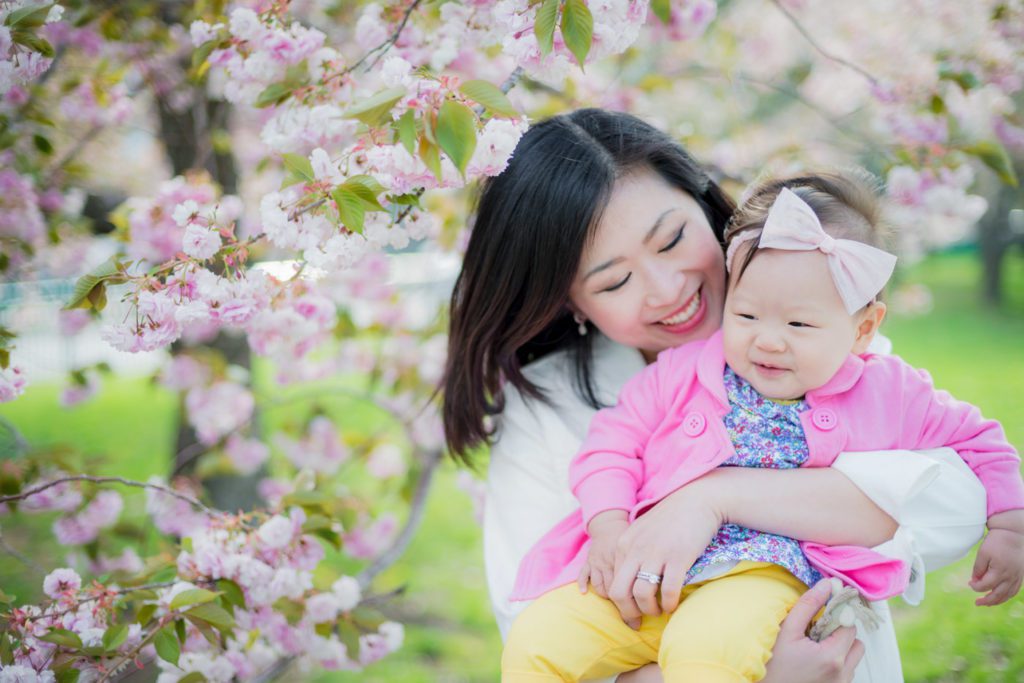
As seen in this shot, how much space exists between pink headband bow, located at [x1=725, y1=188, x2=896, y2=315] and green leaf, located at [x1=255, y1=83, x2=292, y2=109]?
1138 millimetres

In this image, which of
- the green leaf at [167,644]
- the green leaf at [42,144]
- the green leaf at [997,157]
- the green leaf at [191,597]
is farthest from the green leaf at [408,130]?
the green leaf at [997,157]

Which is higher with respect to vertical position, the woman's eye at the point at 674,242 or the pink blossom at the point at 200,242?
the woman's eye at the point at 674,242

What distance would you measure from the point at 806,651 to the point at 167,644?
123 cm

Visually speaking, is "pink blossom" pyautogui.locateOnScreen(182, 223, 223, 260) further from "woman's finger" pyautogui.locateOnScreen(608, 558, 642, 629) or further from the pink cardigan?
"woman's finger" pyautogui.locateOnScreen(608, 558, 642, 629)

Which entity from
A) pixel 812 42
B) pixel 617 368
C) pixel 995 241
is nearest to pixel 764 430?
pixel 617 368

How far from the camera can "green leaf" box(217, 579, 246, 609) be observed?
1.86m

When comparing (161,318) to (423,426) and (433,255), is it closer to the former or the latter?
(423,426)

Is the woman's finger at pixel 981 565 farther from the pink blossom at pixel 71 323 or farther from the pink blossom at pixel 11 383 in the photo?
the pink blossom at pixel 71 323

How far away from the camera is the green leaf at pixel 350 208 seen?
1.44 meters

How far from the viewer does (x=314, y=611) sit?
6.91ft

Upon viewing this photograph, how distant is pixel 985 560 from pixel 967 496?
11 centimetres

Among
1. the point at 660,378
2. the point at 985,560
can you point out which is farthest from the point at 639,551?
the point at 985,560

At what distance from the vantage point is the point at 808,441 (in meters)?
1.55

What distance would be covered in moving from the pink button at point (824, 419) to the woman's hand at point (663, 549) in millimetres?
254
